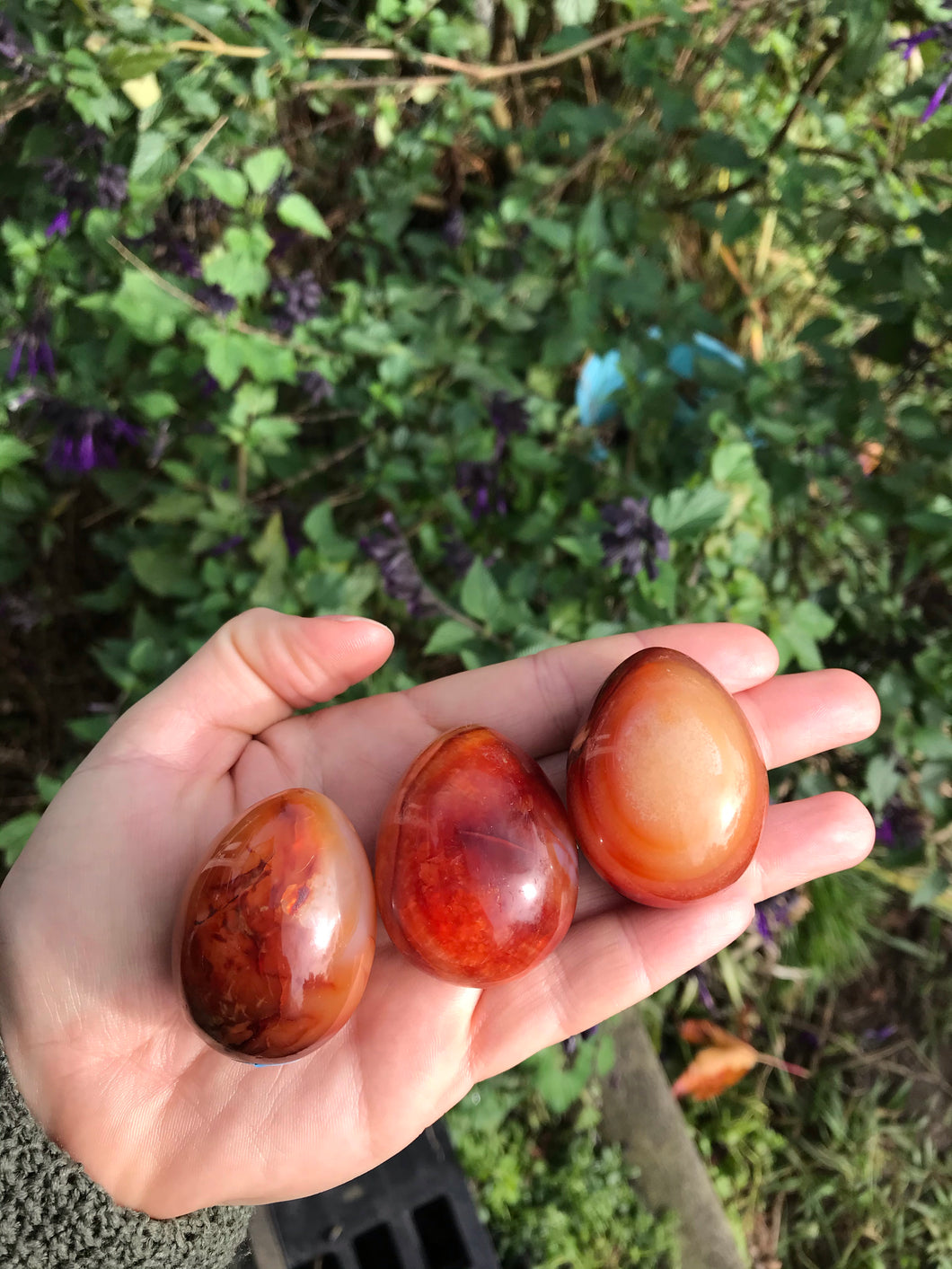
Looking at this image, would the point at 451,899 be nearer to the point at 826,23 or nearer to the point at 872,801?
the point at 872,801

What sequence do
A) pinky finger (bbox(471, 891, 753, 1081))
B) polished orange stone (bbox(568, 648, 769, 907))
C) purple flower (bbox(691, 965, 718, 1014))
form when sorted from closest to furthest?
1. polished orange stone (bbox(568, 648, 769, 907))
2. pinky finger (bbox(471, 891, 753, 1081))
3. purple flower (bbox(691, 965, 718, 1014))

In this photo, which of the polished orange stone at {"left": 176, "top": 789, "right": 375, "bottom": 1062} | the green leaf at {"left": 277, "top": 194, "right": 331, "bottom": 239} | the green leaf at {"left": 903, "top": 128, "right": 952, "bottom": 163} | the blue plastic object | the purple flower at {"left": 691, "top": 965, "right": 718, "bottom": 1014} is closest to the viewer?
the polished orange stone at {"left": 176, "top": 789, "right": 375, "bottom": 1062}

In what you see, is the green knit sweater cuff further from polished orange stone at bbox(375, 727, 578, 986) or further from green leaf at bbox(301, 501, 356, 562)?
green leaf at bbox(301, 501, 356, 562)

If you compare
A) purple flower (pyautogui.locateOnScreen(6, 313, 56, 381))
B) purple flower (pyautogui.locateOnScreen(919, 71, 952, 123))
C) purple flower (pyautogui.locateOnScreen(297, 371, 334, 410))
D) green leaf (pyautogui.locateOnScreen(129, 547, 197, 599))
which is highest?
purple flower (pyautogui.locateOnScreen(919, 71, 952, 123))

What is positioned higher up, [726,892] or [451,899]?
[451,899]

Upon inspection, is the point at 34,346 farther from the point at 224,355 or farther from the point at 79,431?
the point at 224,355

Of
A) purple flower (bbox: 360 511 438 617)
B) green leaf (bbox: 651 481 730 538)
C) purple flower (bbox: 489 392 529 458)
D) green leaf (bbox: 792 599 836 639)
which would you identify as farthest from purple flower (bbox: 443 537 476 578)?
green leaf (bbox: 792 599 836 639)

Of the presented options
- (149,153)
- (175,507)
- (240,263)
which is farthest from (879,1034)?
(149,153)

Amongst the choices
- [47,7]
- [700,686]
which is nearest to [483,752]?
[700,686]
